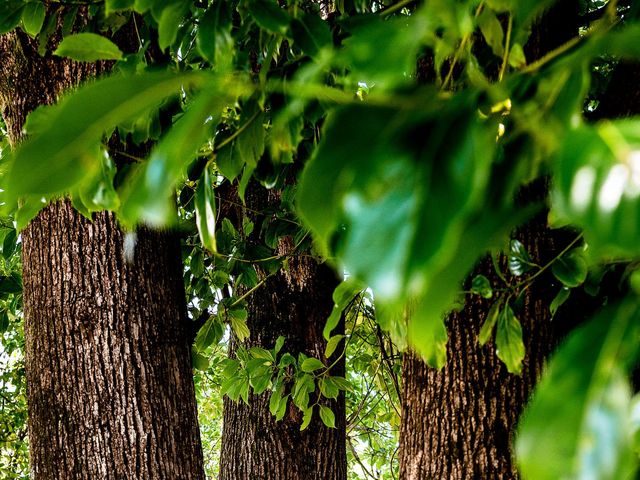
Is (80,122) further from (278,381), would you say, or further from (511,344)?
(278,381)

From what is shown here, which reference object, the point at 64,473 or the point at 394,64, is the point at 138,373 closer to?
the point at 64,473

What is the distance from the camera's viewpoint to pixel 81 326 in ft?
5.18

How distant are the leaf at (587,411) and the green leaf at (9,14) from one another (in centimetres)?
111

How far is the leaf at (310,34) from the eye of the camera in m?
0.69

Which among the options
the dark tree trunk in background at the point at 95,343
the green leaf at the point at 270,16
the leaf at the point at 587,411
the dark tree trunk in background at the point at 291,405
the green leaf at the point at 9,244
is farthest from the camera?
the dark tree trunk in background at the point at 291,405

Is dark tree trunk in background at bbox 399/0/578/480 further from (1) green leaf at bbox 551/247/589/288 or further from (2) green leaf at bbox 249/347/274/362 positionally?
(2) green leaf at bbox 249/347/274/362

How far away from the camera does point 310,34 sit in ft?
2.30

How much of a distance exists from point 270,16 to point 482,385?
3.10 feet

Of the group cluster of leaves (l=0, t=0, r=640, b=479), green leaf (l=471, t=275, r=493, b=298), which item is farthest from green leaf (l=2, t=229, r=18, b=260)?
cluster of leaves (l=0, t=0, r=640, b=479)

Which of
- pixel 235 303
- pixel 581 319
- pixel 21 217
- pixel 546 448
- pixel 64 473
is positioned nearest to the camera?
pixel 546 448

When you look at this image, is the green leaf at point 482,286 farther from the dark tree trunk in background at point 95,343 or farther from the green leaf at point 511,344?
the dark tree trunk in background at point 95,343

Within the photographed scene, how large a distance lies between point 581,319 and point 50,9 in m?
1.45

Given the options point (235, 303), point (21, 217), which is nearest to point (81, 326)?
point (235, 303)

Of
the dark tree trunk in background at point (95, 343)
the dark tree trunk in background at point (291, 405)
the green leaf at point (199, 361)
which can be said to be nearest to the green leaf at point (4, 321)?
the dark tree trunk in background at point (95, 343)
